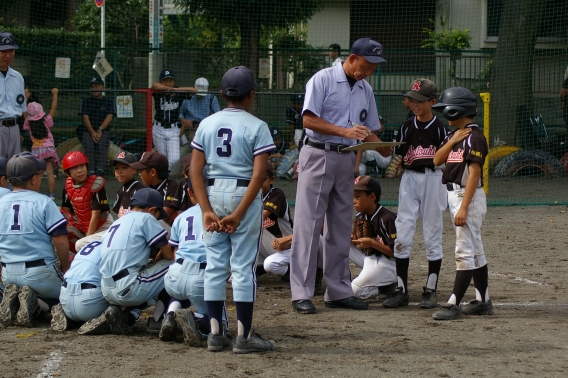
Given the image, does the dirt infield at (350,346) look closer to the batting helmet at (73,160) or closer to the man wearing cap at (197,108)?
the batting helmet at (73,160)

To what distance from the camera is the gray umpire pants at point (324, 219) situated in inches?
250

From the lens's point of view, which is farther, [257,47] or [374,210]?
[257,47]

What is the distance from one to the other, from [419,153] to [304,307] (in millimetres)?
1548

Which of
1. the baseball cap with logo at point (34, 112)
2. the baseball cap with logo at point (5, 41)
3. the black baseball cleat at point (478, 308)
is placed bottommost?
the black baseball cleat at point (478, 308)

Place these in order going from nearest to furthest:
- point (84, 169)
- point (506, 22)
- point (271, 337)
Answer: point (271, 337) → point (84, 169) → point (506, 22)

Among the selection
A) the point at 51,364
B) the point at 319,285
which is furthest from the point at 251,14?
the point at 51,364

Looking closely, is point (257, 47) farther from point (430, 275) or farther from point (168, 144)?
point (430, 275)

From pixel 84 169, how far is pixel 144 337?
251 cm

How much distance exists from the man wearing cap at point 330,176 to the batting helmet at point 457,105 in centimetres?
60

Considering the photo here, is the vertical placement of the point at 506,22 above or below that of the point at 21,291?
above

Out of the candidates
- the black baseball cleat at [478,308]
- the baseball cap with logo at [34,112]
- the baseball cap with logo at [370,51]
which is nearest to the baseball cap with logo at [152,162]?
the baseball cap with logo at [370,51]

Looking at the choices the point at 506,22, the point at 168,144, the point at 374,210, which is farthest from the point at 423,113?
the point at 506,22

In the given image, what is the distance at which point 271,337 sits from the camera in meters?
5.57

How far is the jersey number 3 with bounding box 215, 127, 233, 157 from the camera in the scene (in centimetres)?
504
